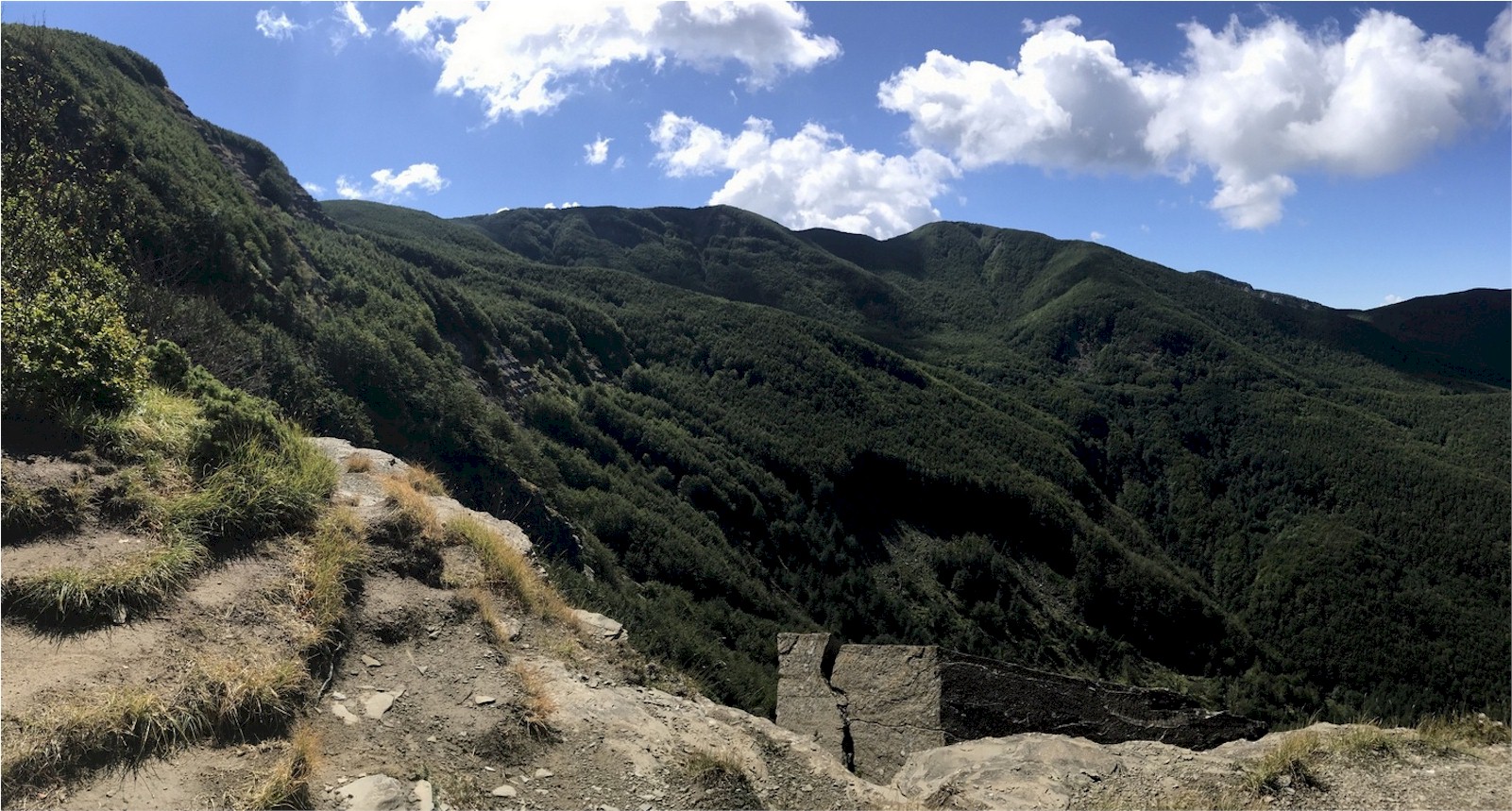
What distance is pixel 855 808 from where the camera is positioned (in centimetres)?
686

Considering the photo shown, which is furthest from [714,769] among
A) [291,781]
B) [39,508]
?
[39,508]

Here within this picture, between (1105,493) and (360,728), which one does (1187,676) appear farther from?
(360,728)

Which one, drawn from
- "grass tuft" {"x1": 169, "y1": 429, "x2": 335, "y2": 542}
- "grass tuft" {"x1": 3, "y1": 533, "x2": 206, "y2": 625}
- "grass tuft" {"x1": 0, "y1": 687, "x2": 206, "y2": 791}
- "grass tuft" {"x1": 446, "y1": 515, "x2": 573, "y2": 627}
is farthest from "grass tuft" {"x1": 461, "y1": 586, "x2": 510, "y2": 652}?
"grass tuft" {"x1": 0, "y1": 687, "x2": 206, "y2": 791}

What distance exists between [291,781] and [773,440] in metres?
85.8

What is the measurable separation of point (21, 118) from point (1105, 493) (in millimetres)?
122628

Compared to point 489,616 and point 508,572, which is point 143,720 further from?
point 508,572

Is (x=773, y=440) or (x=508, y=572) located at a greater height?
(x=508, y=572)

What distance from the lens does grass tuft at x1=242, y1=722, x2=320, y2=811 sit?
16.2ft

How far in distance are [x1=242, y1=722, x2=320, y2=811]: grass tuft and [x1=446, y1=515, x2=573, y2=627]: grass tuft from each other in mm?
3284

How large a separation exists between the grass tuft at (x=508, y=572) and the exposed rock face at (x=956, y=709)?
466cm

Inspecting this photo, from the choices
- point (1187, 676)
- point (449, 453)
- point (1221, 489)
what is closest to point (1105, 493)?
point (1221, 489)

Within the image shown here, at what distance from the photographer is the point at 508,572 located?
8953 mm

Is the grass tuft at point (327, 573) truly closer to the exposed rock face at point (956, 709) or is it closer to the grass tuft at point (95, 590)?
the grass tuft at point (95, 590)

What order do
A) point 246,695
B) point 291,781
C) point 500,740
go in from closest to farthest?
point 291,781 < point 246,695 < point 500,740
